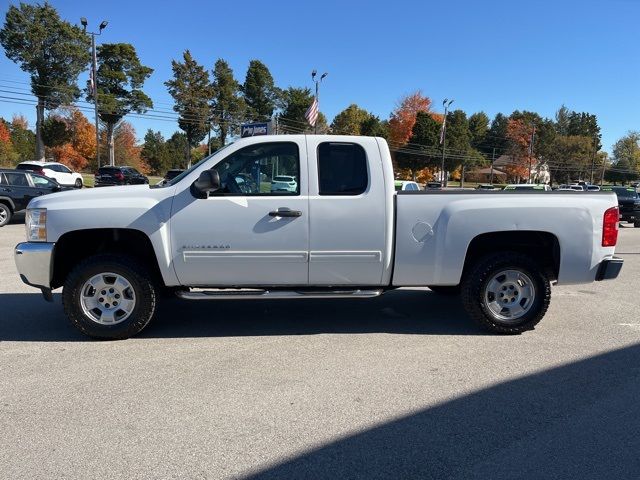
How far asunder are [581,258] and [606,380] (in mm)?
1465

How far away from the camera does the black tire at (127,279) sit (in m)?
4.94

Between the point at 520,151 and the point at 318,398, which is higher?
the point at 520,151

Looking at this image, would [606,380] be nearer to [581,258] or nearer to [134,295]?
[581,258]

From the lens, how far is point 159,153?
75.7m

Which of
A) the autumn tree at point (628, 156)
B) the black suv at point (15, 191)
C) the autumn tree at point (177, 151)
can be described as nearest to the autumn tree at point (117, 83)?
the autumn tree at point (177, 151)

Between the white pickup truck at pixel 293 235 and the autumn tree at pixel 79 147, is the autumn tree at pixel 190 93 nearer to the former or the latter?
the autumn tree at pixel 79 147

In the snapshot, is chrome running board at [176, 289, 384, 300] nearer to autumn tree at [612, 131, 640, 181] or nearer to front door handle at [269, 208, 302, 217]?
front door handle at [269, 208, 302, 217]

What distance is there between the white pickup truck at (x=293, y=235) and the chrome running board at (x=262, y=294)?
0.6 inches

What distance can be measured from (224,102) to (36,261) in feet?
182

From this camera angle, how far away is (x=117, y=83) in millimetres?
49594

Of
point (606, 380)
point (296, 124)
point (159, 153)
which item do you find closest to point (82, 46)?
point (296, 124)

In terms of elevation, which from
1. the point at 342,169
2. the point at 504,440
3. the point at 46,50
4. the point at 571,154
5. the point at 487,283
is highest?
the point at 46,50

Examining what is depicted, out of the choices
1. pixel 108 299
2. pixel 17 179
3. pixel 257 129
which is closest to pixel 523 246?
pixel 108 299

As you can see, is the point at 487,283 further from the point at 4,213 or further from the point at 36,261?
the point at 4,213
